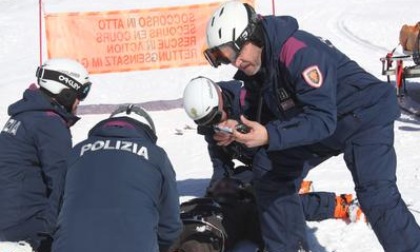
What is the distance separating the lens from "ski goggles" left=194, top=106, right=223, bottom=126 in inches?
192

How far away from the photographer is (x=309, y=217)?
16.9ft

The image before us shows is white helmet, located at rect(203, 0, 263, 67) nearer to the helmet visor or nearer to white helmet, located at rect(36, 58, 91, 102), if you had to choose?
the helmet visor

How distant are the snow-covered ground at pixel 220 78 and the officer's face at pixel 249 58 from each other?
1593mm

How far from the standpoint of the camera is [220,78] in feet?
36.2

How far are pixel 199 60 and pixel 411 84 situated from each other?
10.4 ft

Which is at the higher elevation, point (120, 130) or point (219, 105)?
point (120, 130)

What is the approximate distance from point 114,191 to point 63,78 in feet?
6.65

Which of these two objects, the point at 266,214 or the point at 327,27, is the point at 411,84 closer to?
the point at 327,27

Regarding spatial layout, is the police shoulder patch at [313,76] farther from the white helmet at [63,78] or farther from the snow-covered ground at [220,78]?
the white helmet at [63,78]

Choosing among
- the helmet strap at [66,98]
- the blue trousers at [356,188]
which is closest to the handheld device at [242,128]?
the blue trousers at [356,188]

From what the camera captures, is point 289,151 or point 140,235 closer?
point 140,235

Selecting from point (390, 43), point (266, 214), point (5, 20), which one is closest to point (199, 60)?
→ point (390, 43)

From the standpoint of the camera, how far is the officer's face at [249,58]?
3816mm

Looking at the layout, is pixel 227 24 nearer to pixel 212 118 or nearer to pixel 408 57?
pixel 212 118
